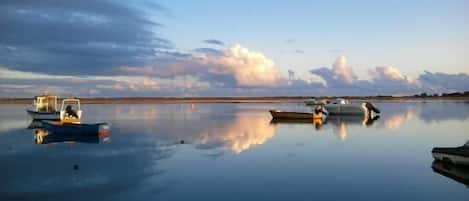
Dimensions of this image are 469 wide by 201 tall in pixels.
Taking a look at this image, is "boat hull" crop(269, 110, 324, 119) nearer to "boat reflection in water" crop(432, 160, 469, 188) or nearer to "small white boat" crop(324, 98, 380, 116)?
"small white boat" crop(324, 98, 380, 116)

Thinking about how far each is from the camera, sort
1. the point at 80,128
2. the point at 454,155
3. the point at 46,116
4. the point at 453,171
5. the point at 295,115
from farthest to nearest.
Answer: the point at 295,115, the point at 46,116, the point at 80,128, the point at 454,155, the point at 453,171

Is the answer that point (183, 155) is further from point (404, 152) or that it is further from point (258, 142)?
point (404, 152)

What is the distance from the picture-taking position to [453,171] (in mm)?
16031

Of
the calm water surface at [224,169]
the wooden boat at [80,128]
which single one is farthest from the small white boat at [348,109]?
the wooden boat at [80,128]

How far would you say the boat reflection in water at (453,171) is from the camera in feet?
48.3

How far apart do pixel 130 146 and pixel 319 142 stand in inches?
353

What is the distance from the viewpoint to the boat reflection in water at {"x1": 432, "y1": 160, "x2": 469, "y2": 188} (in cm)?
1474

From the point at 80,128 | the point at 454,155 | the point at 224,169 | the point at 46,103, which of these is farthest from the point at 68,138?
the point at 46,103

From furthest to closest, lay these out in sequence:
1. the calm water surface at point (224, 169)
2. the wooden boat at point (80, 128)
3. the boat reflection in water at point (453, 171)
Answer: the wooden boat at point (80, 128) < the boat reflection in water at point (453, 171) < the calm water surface at point (224, 169)

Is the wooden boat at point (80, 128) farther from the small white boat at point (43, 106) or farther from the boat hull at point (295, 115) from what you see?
the boat hull at point (295, 115)

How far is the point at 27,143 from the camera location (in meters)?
25.3

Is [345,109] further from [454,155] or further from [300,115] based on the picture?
[454,155]

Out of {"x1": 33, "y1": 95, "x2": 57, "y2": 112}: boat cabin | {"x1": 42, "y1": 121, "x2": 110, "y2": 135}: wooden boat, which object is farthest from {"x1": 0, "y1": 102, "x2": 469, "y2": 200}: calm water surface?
{"x1": 33, "y1": 95, "x2": 57, "y2": 112}: boat cabin

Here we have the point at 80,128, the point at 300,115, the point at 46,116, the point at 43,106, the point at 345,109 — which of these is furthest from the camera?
the point at 345,109
